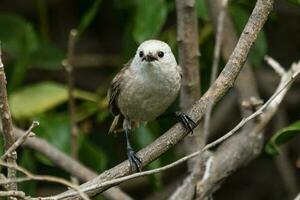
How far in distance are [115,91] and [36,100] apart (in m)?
0.78

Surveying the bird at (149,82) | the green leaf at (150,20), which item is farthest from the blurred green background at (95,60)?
the bird at (149,82)

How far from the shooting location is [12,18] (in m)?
4.73

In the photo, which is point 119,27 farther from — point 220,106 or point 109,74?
point 220,106

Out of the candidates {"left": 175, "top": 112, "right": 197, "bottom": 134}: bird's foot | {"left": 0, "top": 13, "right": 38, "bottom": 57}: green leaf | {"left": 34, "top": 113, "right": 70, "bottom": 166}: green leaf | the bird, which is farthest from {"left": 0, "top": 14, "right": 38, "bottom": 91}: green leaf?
{"left": 175, "top": 112, "right": 197, "bottom": 134}: bird's foot

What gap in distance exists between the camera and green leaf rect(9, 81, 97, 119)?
4.48 m

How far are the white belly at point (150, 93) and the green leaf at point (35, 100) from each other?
782 mm

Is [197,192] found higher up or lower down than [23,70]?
lower down

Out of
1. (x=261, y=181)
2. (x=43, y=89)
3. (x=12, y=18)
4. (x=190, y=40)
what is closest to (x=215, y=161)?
(x=190, y=40)

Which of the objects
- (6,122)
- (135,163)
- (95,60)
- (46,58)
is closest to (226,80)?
(135,163)

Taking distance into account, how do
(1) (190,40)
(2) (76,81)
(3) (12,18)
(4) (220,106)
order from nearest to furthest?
1. (1) (190,40)
2. (3) (12,18)
3. (4) (220,106)
4. (2) (76,81)

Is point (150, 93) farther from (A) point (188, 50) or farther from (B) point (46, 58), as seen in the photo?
(B) point (46, 58)

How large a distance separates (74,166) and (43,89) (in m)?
0.66

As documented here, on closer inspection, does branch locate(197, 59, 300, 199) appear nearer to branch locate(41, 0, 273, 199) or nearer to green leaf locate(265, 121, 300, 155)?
green leaf locate(265, 121, 300, 155)

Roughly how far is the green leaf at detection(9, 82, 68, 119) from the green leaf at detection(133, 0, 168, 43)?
26.2 inches
